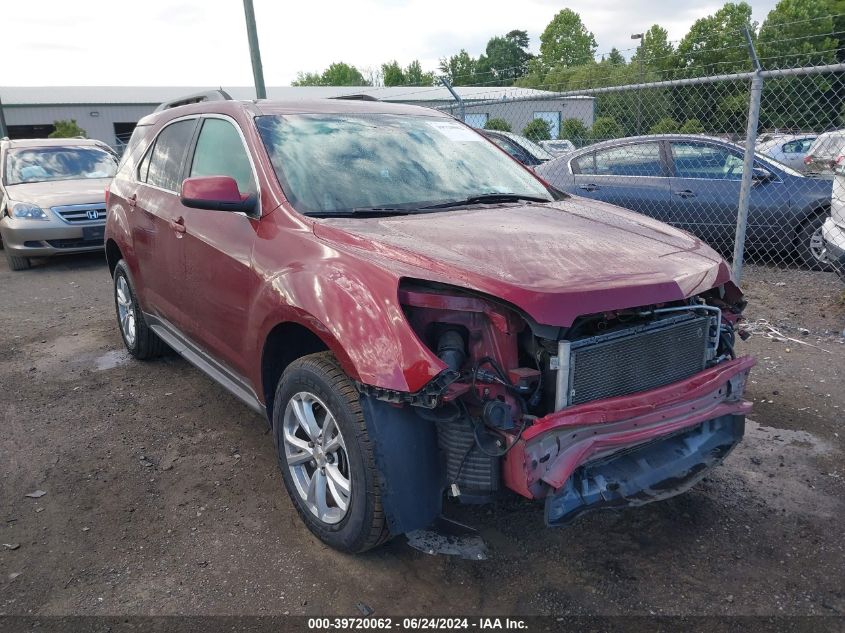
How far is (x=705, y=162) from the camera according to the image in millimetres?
7723

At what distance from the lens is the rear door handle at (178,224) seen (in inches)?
153

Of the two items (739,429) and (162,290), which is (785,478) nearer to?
(739,429)

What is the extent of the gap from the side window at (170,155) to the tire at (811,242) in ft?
21.3

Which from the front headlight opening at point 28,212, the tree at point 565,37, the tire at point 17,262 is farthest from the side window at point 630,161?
the tree at point 565,37

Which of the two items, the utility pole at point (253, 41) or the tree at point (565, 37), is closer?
the utility pole at point (253, 41)

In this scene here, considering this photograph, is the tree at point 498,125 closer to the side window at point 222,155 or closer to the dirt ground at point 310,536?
the dirt ground at point 310,536

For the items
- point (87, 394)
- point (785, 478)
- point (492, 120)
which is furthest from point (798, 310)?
point (492, 120)

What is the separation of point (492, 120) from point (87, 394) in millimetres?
17020

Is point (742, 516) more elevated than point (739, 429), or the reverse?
point (739, 429)

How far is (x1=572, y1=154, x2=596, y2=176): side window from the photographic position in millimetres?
8523

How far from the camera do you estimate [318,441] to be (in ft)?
9.36

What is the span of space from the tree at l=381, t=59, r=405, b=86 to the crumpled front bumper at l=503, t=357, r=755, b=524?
94333 millimetres

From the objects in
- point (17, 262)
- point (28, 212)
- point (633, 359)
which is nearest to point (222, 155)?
point (633, 359)

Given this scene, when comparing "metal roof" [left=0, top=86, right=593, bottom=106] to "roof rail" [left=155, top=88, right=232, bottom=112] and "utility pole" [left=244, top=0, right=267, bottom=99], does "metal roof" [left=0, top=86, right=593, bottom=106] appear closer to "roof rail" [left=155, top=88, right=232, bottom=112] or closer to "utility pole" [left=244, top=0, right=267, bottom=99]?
"utility pole" [left=244, top=0, right=267, bottom=99]
